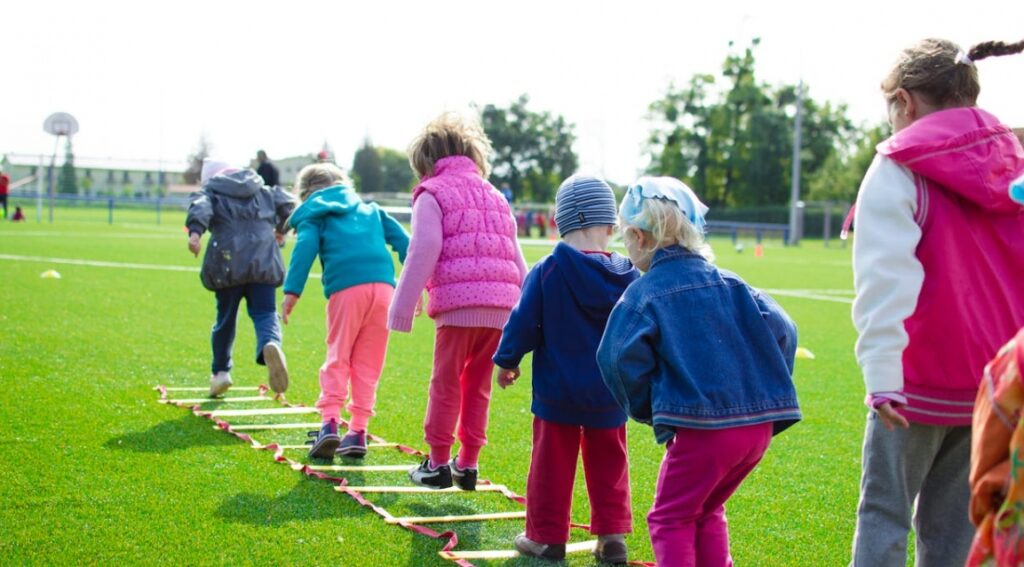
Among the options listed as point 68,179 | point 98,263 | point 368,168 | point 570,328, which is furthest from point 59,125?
point 368,168

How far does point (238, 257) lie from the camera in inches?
288

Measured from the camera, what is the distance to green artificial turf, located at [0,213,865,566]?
424cm

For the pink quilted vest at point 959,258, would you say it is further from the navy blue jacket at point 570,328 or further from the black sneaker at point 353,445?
the black sneaker at point 353,445

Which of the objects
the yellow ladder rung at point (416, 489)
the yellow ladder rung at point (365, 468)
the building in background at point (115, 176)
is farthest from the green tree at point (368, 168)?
the yellow ladder rung at point (416, 489)

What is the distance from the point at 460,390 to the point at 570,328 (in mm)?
1211

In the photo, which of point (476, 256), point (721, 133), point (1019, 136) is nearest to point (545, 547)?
point (476, 256)

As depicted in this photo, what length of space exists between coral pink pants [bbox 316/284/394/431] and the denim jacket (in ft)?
8.75

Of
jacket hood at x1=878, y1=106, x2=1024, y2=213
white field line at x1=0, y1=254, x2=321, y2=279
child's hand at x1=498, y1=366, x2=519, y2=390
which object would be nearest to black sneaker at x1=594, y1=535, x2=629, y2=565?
child's hand at x1=498, y1=366, x2=519, y2=390

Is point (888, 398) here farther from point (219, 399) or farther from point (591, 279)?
point (219, 399)

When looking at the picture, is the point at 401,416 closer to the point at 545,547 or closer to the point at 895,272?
the point at 545,547

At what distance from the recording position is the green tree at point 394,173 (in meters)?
109

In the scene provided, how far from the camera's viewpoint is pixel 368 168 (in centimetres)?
10962

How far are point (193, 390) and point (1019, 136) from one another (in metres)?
5.78

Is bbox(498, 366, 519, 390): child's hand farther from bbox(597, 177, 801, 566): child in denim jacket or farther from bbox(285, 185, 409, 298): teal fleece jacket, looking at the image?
bbox(285, 185, 409, 298): teal fleece jacket
